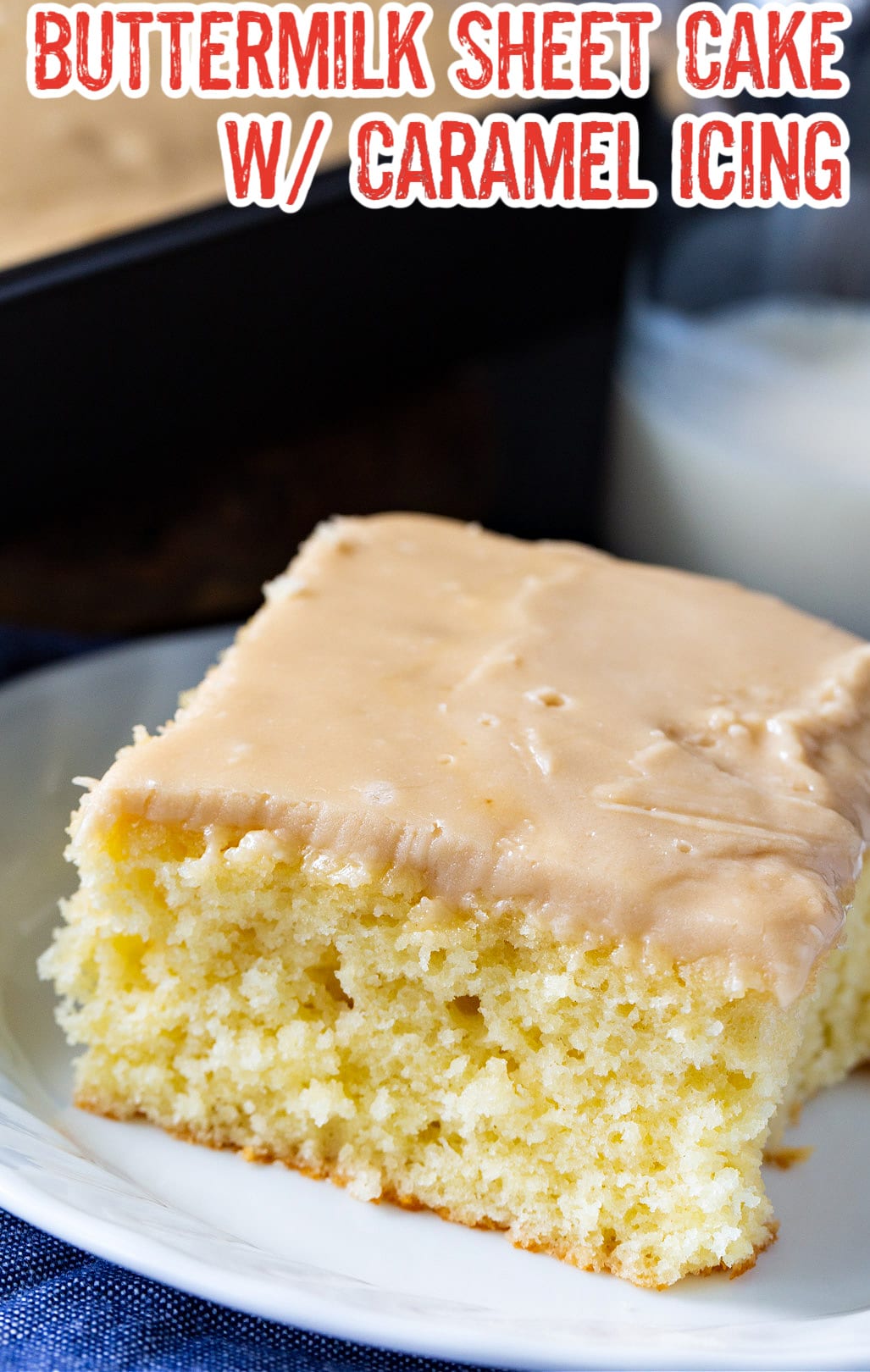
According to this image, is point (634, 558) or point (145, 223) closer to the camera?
point (145, 223)

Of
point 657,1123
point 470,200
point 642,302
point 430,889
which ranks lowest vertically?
point 657,1123

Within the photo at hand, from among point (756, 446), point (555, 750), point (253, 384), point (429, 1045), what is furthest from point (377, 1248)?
point (756, 446)

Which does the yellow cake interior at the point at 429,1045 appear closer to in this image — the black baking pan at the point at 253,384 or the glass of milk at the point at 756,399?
the black baking pan at the point at 253,384

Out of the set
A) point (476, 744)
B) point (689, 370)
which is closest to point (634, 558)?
point (689, 370)

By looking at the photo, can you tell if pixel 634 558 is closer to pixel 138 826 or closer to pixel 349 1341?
pixel 138 826

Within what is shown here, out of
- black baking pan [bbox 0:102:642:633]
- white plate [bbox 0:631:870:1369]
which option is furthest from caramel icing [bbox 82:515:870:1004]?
black baking pan [bbox 0:102:642:633]

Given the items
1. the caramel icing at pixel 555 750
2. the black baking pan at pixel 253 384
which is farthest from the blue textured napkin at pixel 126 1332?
the black baking pan at pixel 253 384
